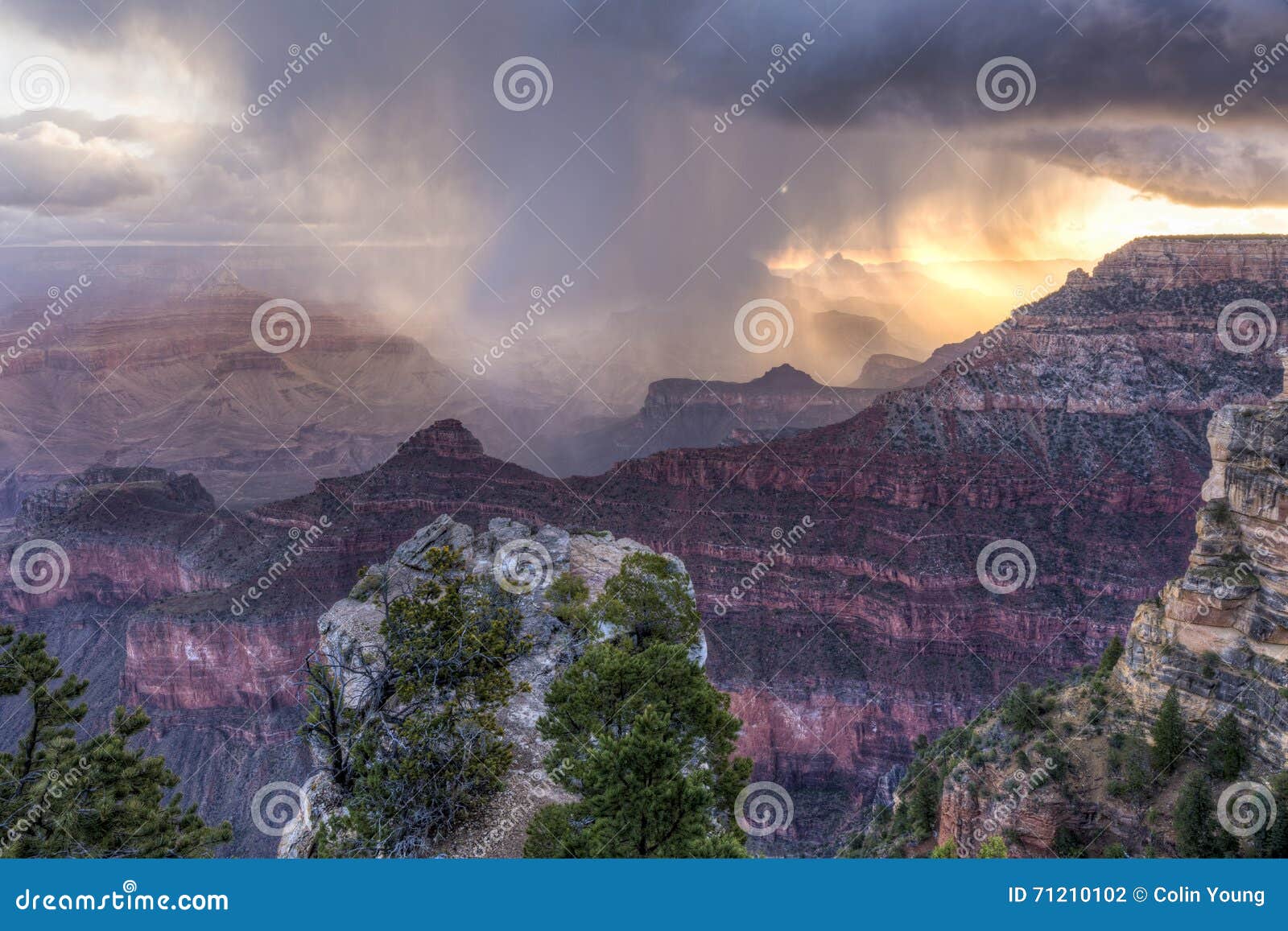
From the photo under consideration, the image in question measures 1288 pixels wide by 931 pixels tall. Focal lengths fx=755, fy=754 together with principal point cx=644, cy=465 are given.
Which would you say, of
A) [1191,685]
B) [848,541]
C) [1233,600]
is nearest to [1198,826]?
[1191,685]

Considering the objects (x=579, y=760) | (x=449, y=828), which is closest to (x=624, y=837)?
(x=579, y=760)

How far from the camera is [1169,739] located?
2406 centimetres

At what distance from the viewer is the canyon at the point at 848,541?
53688mm

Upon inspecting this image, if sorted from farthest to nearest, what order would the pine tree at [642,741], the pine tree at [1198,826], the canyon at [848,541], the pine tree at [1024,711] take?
the canyon at [848,541] → the pine tree at [1024,711] → the pine tree at [1198,826] → the pine tree at [642,741]

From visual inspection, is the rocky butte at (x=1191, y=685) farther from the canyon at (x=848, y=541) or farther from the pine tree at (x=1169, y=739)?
the canyon at (x=848, y=541)

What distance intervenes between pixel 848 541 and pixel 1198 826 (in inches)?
1649

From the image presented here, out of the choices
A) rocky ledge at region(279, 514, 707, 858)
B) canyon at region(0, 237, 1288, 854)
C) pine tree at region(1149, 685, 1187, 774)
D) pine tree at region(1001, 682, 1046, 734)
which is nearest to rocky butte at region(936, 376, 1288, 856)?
pine tree at region(1149, 685, 1187, 774)

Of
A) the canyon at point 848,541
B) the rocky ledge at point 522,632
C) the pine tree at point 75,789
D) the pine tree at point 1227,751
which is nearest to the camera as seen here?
the pine tree at point 75,789

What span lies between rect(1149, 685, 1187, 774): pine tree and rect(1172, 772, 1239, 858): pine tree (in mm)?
2189

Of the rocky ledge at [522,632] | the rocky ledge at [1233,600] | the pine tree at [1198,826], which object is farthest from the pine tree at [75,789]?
the rocky ledge at [1233,600]

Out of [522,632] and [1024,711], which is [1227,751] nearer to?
[1024,711]

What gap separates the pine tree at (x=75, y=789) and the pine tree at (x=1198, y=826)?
2592 centimetres

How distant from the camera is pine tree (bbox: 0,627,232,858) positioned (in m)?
16.0

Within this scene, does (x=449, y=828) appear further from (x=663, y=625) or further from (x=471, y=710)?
(x=663, y=625)
